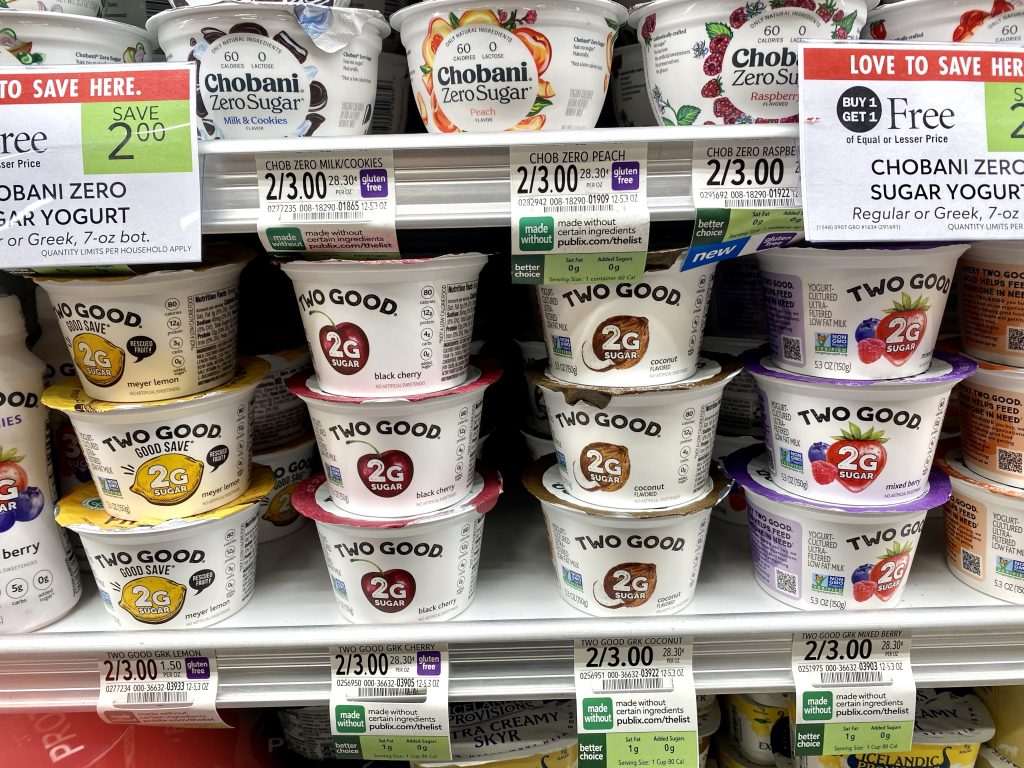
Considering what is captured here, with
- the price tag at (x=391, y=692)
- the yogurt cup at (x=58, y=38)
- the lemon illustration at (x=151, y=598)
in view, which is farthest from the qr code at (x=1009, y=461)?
the yogurt cup at (x=58, y=38)

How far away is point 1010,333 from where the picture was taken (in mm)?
1002

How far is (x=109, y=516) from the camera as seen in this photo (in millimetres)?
961

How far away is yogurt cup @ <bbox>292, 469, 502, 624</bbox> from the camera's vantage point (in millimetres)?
960

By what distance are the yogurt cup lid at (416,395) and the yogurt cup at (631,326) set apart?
0.12 m

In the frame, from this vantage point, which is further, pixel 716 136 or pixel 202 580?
pixel 202 580

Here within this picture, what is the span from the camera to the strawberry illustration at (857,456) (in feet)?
3.12

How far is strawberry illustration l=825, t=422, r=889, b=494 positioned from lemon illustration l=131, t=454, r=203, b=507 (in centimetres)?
87

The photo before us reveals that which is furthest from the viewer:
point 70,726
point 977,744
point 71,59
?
point 977,744

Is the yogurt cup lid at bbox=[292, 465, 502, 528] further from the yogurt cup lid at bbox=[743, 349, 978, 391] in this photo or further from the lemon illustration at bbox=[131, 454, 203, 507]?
the yogurt cup lid at bbox=[743, 349, 978, 391]

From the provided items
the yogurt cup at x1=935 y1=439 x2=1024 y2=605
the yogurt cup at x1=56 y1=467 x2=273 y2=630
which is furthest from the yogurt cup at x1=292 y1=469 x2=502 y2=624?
the yogurt cup at x1=935 y1=439 x2=1024 y2=605

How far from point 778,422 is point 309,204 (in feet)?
2.27

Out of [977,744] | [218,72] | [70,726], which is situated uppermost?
[218,72]

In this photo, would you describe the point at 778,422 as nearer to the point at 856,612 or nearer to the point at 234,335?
the point at 856,612

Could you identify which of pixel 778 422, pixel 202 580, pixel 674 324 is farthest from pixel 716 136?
pixel 202 580
